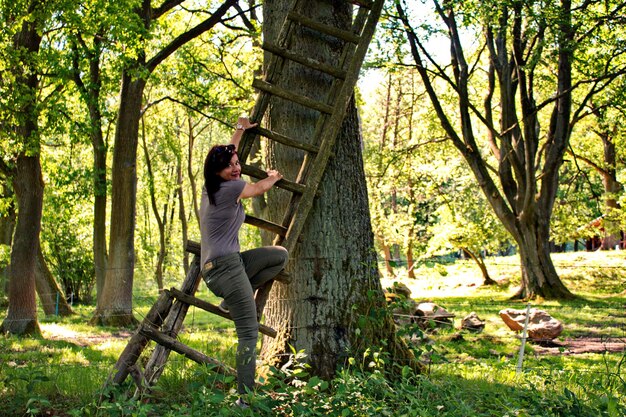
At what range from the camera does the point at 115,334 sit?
48.1ft

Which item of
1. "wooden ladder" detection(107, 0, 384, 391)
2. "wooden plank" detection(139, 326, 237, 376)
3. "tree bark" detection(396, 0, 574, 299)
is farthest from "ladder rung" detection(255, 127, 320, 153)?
"tree bark" detection(396, 0, 574, 299)

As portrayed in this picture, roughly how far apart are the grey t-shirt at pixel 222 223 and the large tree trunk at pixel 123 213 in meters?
10.7

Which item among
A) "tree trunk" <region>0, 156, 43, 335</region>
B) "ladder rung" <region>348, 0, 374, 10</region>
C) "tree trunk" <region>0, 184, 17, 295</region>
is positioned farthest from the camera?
"tree trunk" <region>0, 184, 17, 295</region>

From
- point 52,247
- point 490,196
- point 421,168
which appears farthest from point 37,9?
point 52,247

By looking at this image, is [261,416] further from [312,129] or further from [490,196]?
[490,196]

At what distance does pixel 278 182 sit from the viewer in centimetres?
634

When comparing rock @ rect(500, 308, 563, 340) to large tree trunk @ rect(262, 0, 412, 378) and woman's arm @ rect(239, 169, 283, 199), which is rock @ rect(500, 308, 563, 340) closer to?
large tree trunk @ rect(262, 0, 412, 378)

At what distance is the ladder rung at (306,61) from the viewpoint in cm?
654

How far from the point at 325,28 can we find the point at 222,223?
2276 mm

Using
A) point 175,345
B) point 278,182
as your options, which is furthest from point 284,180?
point 175,345

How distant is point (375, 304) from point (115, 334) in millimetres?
9404

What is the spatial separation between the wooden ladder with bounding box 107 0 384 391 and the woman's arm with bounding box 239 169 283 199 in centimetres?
25

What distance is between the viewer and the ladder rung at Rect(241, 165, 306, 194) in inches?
248

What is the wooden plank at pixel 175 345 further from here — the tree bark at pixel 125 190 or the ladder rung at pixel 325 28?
the tree bark at pixel 125 190
